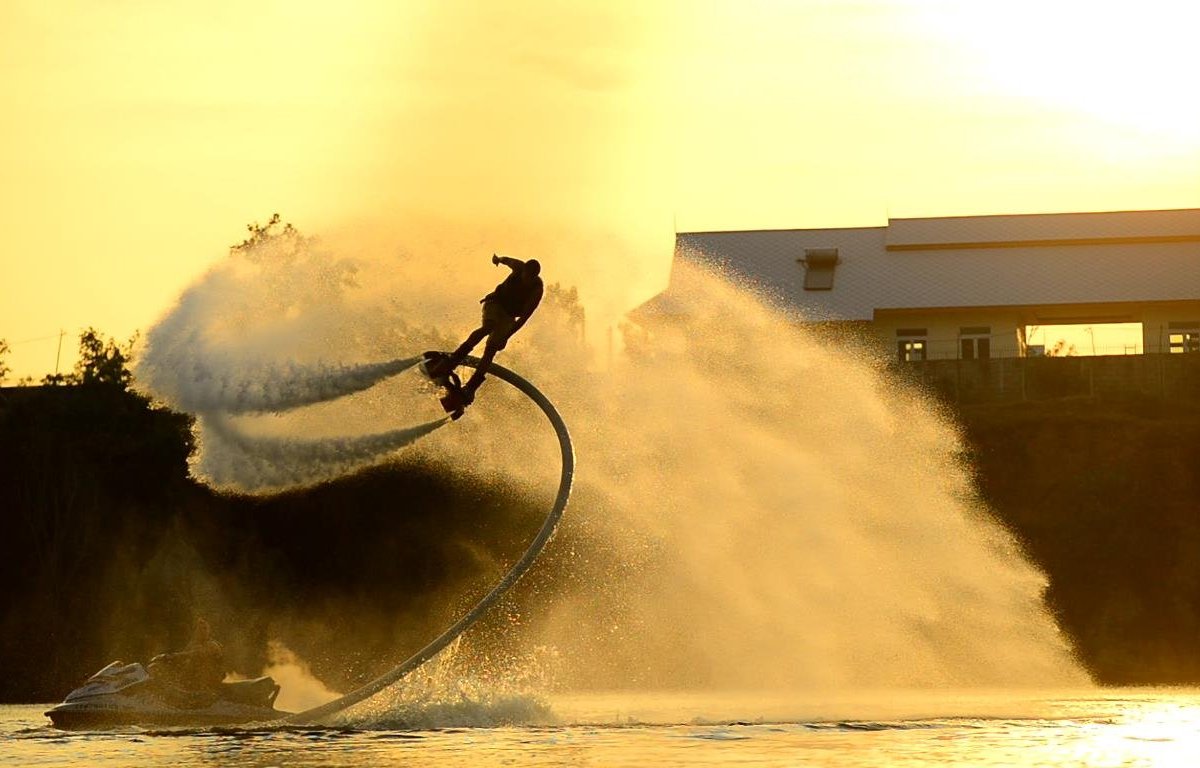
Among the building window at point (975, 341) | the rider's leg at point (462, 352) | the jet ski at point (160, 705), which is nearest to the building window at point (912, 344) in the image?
the building window at point (975, 341)

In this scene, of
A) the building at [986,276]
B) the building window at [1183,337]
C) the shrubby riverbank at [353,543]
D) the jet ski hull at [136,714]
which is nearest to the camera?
the jet ski hull at [136,714]

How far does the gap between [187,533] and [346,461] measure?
42548 mm

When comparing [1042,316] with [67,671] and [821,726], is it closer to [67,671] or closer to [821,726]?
[67,671]

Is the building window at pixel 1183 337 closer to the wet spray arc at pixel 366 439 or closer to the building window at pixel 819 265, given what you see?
the building window at pixel 819 265

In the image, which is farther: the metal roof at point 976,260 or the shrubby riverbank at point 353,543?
the metal roof at point 976,260

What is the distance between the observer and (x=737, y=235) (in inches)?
4678

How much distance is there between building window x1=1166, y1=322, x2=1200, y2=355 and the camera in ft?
362

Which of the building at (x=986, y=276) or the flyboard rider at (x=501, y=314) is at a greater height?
the building at (x=986, y=276)

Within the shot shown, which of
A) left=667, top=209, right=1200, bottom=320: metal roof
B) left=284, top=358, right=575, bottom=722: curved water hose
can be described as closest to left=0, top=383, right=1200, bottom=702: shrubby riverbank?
left=667, top=209, right=1200, bottom=320: metal roof

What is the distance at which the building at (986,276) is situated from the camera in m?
111

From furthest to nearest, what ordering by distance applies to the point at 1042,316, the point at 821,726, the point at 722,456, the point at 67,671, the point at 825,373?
the point at 1042,316 < the point at 67,671 < the point at 825,373 < the point at 722,456 < the point at 821,726

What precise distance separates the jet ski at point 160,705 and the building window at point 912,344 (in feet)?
221

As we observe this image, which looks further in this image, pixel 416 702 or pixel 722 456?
pixel 722 456

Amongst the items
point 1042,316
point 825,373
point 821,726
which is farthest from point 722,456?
point 1042,316
